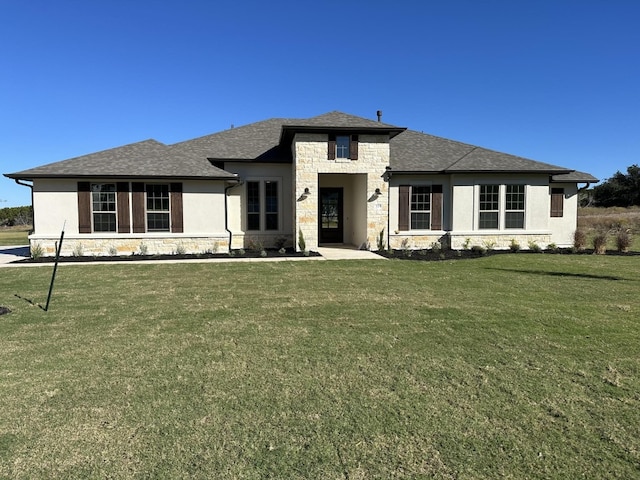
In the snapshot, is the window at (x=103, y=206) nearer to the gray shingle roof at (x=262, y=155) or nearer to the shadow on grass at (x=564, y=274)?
the gray shingle roof at (x=262, y=155)

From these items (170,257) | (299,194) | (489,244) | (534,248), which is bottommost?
(170,257)

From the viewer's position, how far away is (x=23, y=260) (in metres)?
13.4

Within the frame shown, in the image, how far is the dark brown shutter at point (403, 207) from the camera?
54.1 feet

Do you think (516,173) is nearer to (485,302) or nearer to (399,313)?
(485,302)

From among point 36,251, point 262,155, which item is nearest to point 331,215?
→ point 262,155

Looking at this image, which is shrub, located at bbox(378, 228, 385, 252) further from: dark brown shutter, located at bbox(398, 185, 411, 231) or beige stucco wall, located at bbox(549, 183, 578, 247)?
beige stucco wall, located at bbox(549, 183, 578, 247)

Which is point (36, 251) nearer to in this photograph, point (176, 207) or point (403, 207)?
point (176, 207)

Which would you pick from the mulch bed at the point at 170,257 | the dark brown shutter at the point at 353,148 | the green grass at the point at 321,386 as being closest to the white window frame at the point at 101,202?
the mulch bed at the point at 170,257

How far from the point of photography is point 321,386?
153 inches

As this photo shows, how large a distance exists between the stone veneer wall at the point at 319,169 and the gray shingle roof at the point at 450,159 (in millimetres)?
1208

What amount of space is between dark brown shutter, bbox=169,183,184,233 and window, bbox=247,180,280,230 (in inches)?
109

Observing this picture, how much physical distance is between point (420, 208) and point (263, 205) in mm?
6643

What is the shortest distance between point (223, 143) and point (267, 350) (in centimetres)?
1455

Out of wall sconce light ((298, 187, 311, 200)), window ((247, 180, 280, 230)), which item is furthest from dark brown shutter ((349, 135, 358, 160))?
window ((247, 180, 280, 230))
